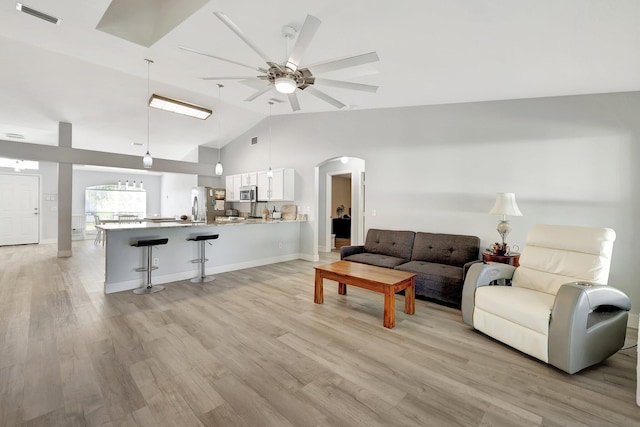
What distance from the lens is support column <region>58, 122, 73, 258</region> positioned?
237 inches

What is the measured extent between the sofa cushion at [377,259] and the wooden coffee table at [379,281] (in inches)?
19.8

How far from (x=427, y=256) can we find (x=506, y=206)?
4.17 ft

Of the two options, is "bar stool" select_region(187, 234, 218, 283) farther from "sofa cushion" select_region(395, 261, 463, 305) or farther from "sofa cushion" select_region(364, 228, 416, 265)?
"sofa cushion" select_region(395, 261, 463, 305)

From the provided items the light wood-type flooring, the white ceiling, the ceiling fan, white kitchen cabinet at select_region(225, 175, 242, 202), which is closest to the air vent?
the white ceiling

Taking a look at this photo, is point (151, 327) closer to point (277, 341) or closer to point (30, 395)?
point (30, 395)

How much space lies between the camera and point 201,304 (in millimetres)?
3398

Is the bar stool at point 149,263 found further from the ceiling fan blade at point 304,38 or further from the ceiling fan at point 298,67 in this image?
the ceiling fan blade at point 304,38

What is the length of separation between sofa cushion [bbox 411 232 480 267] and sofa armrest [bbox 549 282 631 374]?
1.63 metres

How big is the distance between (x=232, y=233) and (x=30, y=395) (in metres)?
3.48

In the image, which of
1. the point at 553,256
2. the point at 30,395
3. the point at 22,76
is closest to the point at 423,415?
the point at 553,256

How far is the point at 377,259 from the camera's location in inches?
165

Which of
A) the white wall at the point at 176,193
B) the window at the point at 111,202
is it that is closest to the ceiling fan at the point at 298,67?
the white wall at the point at 176,193

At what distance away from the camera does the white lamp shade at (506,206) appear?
3309 millimetres

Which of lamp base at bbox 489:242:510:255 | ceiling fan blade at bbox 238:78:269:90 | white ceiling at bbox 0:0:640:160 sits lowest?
lamp base at bbox 489:242:510:255
